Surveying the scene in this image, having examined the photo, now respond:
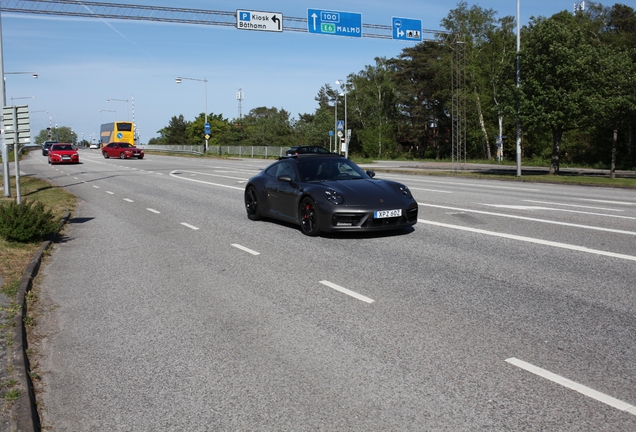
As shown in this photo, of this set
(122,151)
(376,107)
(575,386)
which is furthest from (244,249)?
(376,107)

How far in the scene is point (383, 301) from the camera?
621 centimetres

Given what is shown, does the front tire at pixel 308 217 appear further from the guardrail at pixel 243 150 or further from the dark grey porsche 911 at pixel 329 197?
the guardrail at pixel 243 150

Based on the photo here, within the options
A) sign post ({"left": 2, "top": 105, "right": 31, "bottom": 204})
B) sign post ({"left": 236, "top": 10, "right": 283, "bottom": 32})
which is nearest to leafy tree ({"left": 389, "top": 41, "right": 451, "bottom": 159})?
sign post ({"left": 236, "top": 10, "right": 283, "bottom": 32})

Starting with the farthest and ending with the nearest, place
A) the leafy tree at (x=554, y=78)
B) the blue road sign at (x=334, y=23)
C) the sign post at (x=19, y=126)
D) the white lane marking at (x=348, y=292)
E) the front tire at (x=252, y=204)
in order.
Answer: the leafy tree at (x=554, y=78)
the blue road sign at (x=334, y=23)
the sign post at (x=19, y=126)
the front tire at (x=252, y=204)
the white lane marking at (x=348, y=292)

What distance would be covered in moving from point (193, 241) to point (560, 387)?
723cm

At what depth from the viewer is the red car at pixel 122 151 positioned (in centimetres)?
5526

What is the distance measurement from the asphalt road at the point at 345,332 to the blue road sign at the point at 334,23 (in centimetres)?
2125

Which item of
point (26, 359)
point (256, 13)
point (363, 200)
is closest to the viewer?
point (26, 359)

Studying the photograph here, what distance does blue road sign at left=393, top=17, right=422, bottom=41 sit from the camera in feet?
101

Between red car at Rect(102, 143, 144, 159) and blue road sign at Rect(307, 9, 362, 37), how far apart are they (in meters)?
30.4

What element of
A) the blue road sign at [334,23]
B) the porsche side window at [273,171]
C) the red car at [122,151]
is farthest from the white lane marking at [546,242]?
the red car at [122,151]

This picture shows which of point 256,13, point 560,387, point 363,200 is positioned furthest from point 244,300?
point 256,13

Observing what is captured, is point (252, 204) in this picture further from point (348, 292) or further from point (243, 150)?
point (243, 150)

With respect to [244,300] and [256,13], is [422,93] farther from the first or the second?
[244,300]
